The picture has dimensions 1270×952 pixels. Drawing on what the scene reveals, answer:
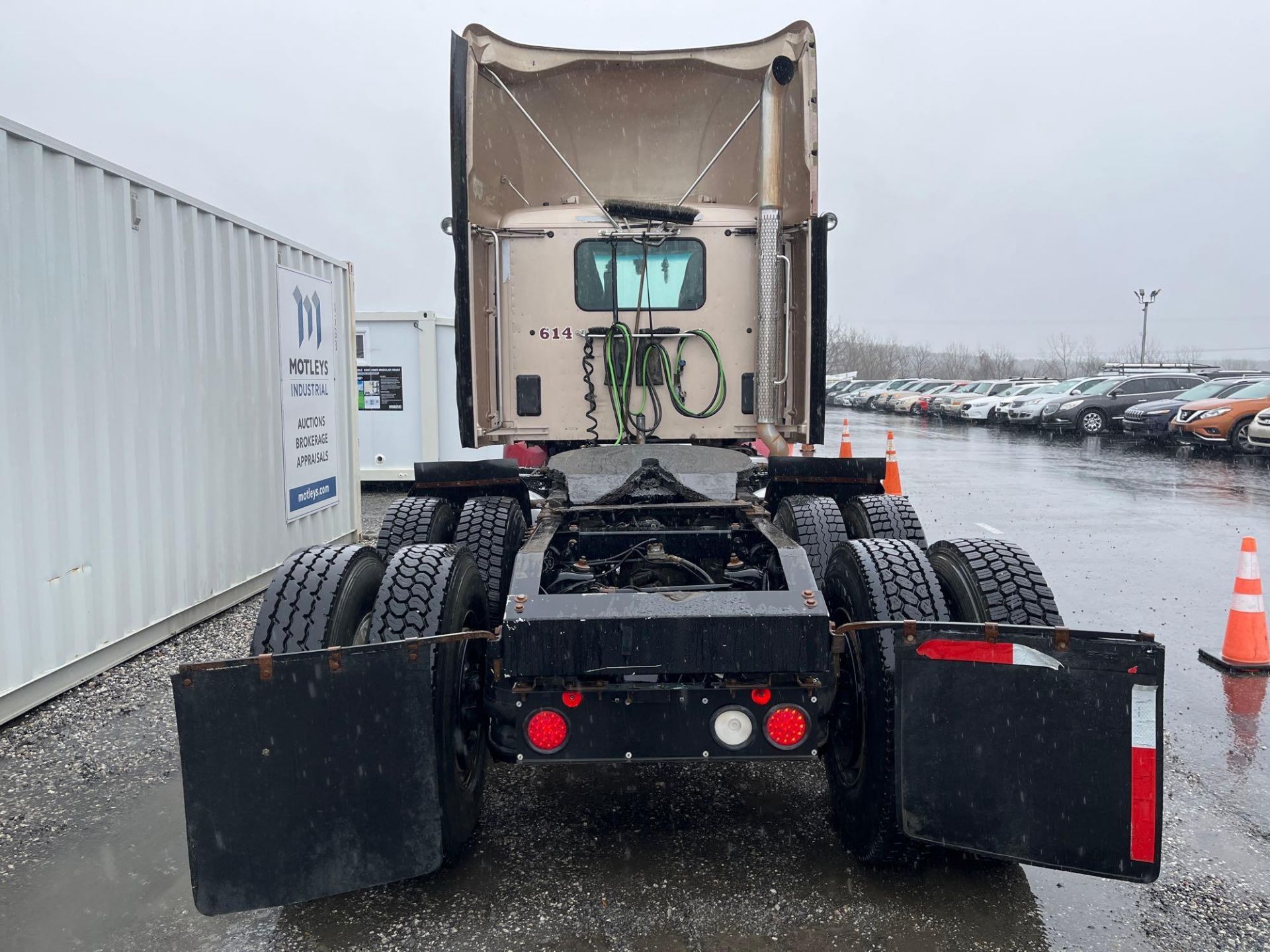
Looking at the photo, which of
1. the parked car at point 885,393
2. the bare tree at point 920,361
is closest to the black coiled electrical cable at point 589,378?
the parked car at point 885,393

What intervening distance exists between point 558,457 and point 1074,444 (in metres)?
20.0

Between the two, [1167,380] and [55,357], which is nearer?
[55,357]

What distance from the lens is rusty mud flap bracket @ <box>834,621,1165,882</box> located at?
266 centimetres

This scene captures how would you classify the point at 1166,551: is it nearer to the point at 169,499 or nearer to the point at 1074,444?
the point at 169,499

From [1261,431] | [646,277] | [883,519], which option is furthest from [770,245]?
[1261,431]

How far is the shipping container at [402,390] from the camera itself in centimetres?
1177

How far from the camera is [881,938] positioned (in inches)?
112

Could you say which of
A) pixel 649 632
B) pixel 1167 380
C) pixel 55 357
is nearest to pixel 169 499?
pixel 55 357

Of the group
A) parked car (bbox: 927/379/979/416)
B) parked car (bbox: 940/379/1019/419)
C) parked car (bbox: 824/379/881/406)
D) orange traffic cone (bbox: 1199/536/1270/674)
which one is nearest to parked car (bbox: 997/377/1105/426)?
parked car (bbox: 940/379/1019/419)

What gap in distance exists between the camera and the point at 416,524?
5.17 meters

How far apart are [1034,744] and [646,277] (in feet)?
11.4

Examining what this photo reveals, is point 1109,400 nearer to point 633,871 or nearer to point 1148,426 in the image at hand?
point 1148,426

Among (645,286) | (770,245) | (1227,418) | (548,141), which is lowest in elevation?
(1227,418)

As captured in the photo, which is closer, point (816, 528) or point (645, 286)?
point (816, 528)
